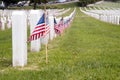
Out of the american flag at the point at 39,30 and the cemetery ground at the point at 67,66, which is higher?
the american flag at the point at 39,30

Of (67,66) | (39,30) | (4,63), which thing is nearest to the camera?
(67,66)

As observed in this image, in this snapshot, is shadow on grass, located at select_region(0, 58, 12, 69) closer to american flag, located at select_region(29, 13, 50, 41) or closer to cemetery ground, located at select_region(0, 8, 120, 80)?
cemetery ground, located at select_region(0, 8, 120, 80)

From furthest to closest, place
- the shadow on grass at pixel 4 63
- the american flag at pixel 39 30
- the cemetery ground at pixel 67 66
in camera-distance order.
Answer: the american flag at pixel 39 30, the shadow on grass at pixel 4 63, the cemetery ground at pixel 67 66

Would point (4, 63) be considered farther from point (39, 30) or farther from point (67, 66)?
point (67, 66)

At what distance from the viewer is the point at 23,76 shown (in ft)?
32.0

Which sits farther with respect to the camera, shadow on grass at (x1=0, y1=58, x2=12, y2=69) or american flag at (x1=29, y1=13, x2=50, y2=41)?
american flag at (x1=29, y1=13, x2=50, y2=41)

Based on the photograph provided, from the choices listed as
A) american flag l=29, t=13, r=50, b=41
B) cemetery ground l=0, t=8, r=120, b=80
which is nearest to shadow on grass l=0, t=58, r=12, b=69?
cemetery ground l=0, t=8, r=120, b=80

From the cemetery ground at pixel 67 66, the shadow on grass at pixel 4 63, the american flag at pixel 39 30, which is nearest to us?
the cemetery ground at pixel 67 66

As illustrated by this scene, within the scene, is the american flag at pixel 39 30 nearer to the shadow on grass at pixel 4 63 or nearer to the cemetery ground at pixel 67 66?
the cemetery ground at pixel 67 66

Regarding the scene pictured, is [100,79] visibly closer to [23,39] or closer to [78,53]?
[23,39]

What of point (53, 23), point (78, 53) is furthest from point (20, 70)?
point (53, 23)

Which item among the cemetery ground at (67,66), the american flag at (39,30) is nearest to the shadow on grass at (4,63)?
the cemetery ground at (67,66)

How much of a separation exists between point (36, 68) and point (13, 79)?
1535 millimetres

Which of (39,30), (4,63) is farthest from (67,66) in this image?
(4,63)
